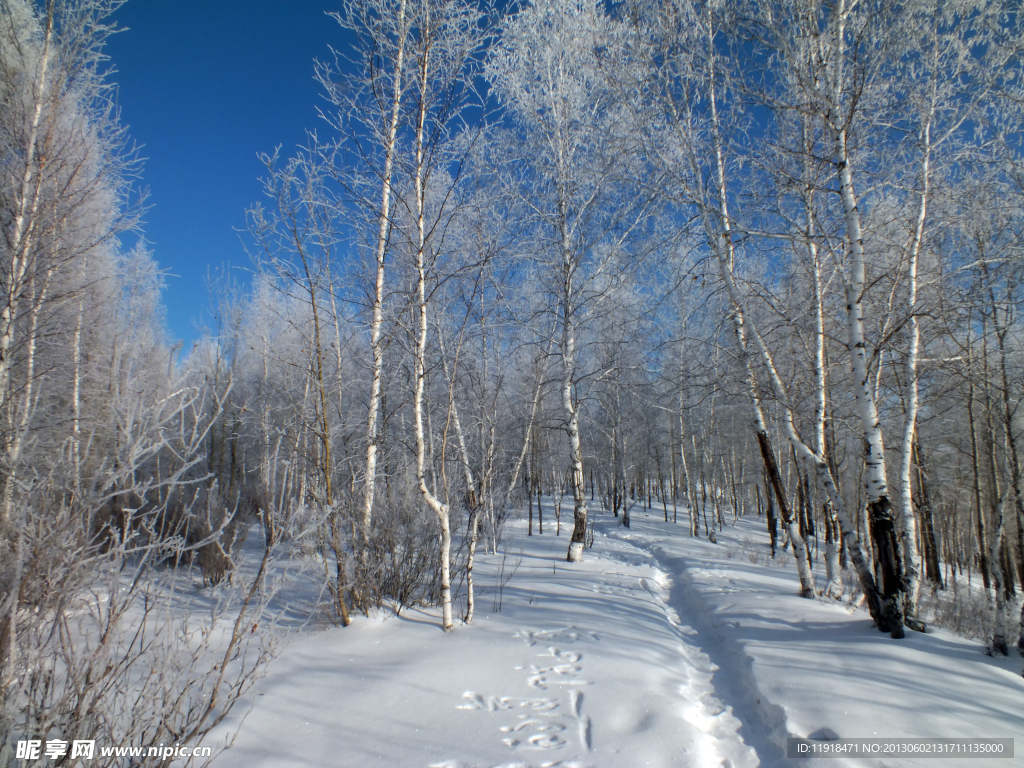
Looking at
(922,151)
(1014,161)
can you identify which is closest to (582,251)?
(922,151)

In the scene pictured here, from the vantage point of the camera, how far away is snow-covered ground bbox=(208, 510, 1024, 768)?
112 inches

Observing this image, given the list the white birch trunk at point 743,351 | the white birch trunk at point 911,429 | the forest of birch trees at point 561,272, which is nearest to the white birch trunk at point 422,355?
the forest of birch trees at point 561,272

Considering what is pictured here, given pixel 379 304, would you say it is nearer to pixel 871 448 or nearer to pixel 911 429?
pixel 871 448

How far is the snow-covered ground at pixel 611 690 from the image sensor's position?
283cm

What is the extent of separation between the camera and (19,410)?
7.10 m

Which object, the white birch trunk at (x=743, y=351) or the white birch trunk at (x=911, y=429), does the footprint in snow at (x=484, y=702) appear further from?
the white birch trunk at (x=743, y=351)

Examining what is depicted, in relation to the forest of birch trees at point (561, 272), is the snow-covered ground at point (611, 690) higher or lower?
lower

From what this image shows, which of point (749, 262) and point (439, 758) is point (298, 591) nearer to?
point (439, 758)

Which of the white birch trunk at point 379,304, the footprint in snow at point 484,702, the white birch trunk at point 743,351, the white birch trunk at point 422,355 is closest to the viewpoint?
the footprint in snow at point 484,702

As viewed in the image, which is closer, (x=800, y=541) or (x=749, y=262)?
(x=800, y=541)

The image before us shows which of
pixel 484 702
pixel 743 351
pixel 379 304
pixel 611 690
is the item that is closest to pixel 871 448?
pixel 743 351

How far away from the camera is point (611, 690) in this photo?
11.6 ft

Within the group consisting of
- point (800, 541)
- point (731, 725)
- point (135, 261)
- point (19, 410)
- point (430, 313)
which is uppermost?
point (135, 261)

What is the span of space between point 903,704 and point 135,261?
15.8m
